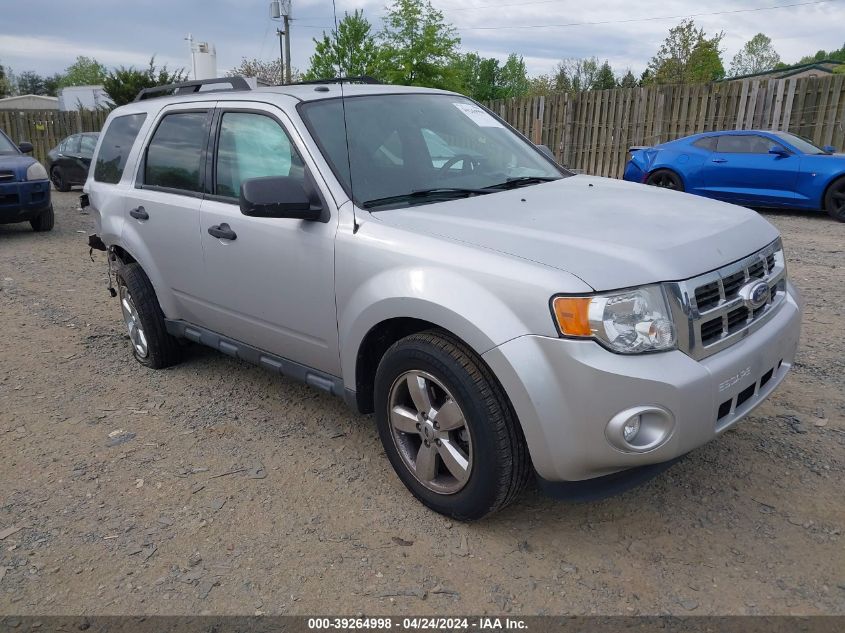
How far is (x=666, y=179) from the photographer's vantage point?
12188 mm

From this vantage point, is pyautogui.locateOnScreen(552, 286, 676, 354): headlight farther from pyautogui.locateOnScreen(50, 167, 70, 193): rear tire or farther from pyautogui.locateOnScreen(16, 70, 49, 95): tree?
pyautogui.locateOnScreen(16, 70, 49, 95): tree

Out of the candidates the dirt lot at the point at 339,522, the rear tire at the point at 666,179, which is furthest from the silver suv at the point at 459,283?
the rear tire at the point at 666,179

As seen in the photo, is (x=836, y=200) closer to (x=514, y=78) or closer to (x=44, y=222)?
(x=44, y=222)

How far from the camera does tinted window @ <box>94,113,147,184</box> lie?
4754 millimetres

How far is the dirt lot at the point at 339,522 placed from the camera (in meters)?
2.57

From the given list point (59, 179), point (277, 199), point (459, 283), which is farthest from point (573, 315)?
point (59, 179)

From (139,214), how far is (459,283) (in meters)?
2.72

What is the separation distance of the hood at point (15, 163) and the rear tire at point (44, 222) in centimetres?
89

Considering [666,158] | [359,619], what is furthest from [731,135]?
[359,619]

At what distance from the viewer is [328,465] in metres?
3.53

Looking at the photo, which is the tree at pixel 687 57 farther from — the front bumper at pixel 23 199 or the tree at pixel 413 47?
the front bumper at pixel 23 199

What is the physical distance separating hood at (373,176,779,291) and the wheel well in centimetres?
42

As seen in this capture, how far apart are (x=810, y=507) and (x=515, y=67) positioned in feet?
259

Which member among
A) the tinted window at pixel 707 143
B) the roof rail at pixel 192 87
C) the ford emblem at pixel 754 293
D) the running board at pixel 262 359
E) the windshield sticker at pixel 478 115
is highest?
the roof rail at pixel 192 87
